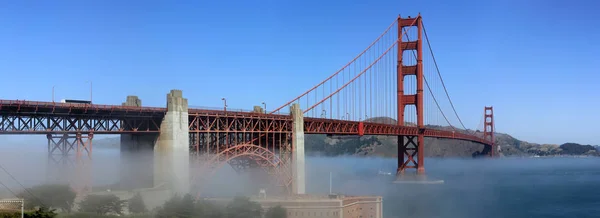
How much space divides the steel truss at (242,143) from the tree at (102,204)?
7.53 metres

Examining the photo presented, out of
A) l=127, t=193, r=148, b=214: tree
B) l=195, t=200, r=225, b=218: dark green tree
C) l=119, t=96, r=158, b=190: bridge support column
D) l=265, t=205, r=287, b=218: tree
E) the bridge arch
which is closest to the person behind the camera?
l=127, t=193, r=148, b=214: tree

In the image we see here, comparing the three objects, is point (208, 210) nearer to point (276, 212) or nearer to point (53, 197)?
point (276, 212)

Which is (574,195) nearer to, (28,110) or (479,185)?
(479,185)

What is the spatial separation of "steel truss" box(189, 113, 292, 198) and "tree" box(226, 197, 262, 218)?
263 centimetres

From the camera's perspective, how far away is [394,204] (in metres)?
64.2

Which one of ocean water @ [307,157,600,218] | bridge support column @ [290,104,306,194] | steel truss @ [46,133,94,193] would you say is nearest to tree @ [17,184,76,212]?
steel truss @ [46,133,94,193]

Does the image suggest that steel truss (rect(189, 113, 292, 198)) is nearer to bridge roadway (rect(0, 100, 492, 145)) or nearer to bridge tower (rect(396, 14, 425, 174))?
bridge roadway (rect(0, 100, 492, 145))

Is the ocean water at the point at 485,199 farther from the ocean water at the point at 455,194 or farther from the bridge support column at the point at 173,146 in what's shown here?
the bridge support column at the point at 173,146

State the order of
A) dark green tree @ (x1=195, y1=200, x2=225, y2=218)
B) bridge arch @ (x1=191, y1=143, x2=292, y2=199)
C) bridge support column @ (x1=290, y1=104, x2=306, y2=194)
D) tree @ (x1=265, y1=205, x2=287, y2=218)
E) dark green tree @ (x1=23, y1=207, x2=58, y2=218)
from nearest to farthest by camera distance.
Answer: dark green tree @ (x1=23, y1=207, x2=58, y2=218) → dark green tree @ (x1=195, y1=200, x2=225, y2=218) → bridge arch @ (x1=191, y1=143, x2=292, y2=199) → tree @ (x1=265, y1=205, x2=287, y2=218) → bridge support column @ (x1=290, y1=104, x2=306, y2=194)

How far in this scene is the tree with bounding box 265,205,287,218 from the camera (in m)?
42.1

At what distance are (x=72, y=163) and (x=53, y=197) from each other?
6.19 ft

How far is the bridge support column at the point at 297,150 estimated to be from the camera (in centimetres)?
5375

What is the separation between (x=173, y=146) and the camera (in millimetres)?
38750

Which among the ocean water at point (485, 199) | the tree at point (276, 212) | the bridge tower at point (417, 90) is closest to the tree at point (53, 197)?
the tree at point (276, 212)
